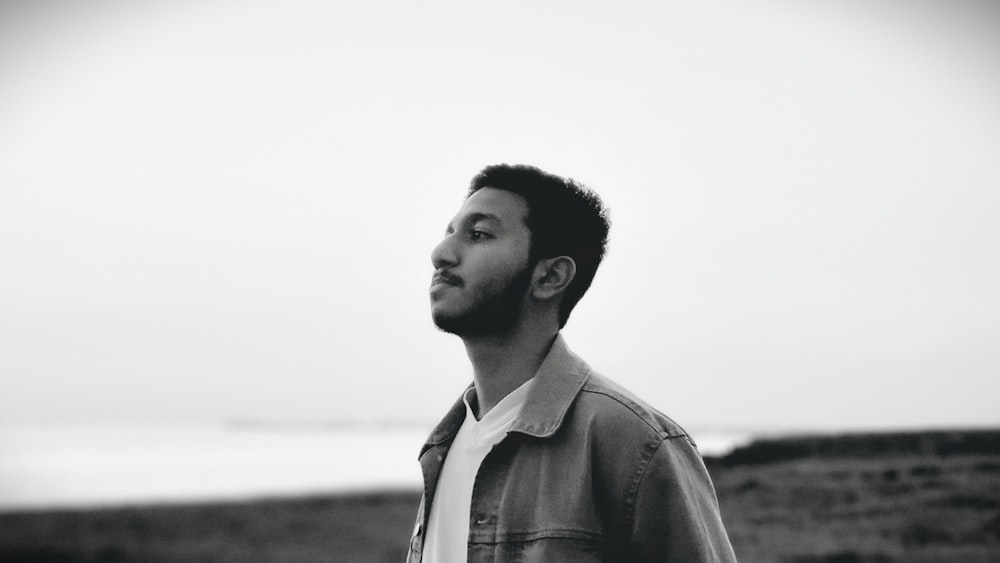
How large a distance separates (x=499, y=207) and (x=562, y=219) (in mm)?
220

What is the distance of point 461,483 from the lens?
237cm

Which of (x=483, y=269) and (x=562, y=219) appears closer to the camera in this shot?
(x=483, y=269)

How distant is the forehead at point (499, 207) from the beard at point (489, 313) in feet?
0.65

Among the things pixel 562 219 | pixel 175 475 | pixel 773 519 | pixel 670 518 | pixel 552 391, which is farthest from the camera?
pixel 175 475

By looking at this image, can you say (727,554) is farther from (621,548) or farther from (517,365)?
(517,365)

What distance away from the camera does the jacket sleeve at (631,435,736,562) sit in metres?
1.81

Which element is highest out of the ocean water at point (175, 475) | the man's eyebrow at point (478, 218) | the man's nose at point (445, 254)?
the man's eyebrow at point (478, 218)

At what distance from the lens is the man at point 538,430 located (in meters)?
1.87

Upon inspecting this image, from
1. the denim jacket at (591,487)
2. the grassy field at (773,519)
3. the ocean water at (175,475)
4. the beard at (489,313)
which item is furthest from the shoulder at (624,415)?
the ocean water at (175,475)

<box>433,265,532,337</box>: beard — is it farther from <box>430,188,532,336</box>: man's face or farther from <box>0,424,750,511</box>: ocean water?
<box>0,424,750,511</box>: ocean water

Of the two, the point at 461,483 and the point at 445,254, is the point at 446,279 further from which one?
the point at 461,483

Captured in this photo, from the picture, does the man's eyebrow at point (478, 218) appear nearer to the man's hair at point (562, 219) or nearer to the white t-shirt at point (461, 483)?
the man's hair at point (562, 219)

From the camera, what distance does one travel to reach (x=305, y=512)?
18.6m

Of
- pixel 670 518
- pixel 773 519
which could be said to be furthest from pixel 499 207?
pixel 773 519
